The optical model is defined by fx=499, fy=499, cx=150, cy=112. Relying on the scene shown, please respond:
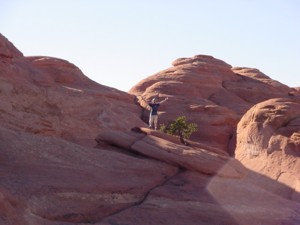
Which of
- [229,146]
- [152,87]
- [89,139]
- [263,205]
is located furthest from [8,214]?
[152,87]

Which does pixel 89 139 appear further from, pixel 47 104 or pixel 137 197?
pixel 137 197

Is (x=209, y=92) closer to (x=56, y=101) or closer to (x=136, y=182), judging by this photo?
(x=56, y=101)

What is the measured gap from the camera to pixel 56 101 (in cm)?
3416

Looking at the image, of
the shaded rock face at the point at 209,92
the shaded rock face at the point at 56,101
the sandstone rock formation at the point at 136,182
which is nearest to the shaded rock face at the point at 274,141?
the sandstone rock formation at the point at 136,182

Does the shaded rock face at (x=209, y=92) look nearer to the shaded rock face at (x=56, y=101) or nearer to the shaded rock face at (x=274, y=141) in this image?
the shaded rock face at (x=56, y=101)

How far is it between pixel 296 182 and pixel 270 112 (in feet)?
11.6

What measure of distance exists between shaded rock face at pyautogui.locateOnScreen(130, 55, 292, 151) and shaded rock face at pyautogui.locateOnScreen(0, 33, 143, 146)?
12.4ft

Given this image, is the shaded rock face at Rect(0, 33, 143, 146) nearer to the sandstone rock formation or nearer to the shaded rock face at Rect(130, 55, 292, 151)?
the sandstone rock formation

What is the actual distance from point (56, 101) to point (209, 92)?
59.2ft

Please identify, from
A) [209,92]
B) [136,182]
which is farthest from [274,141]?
[209,92]

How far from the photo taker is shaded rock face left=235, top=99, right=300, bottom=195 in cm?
1695

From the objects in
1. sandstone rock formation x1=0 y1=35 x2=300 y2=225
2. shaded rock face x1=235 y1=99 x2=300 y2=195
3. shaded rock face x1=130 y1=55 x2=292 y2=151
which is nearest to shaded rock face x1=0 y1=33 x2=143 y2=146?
sandstone rock formation x1=0 y1=35 x2=300 y2=225

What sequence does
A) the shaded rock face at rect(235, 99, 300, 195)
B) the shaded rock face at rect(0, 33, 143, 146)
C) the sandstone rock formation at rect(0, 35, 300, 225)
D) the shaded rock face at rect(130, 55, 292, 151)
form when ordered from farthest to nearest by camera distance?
the shaded rock face at rect(130, 55, 292, 151) → the shaded rock face at rect(0, 33, 143, 146) → the shaded rock face at rect(235, 99, 300, 195) → the sandstone rock formation at rect(0, 35, 300, 225)

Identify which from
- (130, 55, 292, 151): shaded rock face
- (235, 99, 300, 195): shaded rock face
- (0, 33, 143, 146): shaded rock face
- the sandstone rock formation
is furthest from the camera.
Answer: (130, 55, 292, 151): shaded rock face
